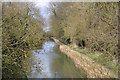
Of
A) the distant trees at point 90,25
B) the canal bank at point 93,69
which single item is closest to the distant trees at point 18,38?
the distant trees at point 90,25

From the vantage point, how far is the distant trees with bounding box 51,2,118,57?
19.8 ft

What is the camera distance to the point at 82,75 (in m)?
9.85

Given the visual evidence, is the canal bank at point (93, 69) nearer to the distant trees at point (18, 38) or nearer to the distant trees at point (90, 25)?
the distant trees at point (90, 25)

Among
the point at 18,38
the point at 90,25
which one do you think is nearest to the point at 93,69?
the point at 90,25

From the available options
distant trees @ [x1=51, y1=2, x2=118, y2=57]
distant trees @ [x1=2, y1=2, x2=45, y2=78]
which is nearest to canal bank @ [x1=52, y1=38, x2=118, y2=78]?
distant trees @ [x1=51, y1=2, x2=118, y2=57]

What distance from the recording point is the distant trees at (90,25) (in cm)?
603

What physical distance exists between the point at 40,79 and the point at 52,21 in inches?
730

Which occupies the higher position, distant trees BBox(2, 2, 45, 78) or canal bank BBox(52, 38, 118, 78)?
distant trees BBox(2, 2, 45, 78)

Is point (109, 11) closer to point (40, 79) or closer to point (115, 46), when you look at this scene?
point (115, 46)

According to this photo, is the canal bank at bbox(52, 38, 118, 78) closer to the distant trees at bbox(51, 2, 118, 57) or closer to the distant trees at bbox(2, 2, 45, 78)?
the distant trees at bbox(51, 2, 118, 57)

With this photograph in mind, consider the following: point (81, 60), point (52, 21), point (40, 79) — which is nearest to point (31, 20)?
point (40, 79)

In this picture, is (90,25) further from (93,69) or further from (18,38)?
(18,38)

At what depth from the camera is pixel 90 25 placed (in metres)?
11.9

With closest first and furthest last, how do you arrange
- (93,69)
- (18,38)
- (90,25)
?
(18,38), (93,69), (90,25)
